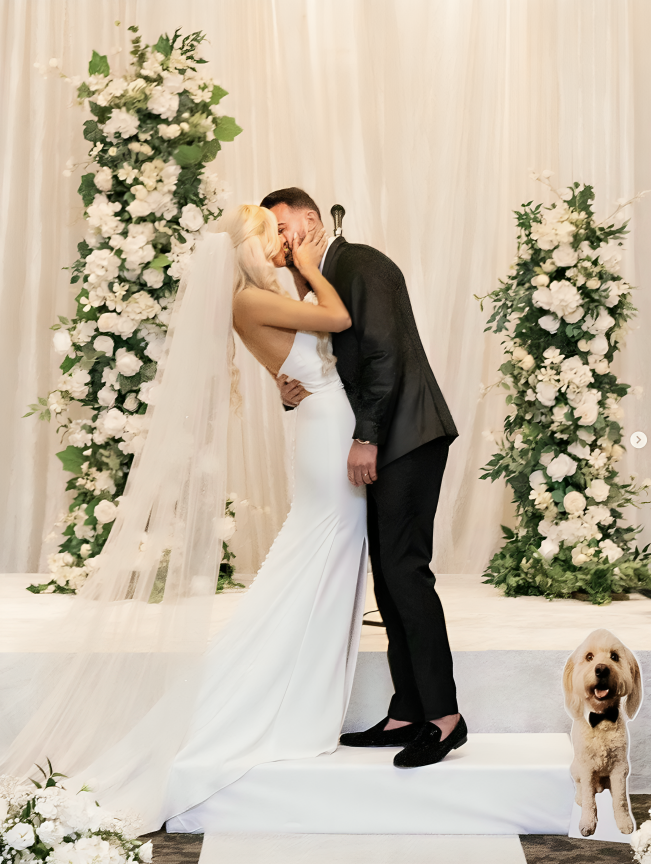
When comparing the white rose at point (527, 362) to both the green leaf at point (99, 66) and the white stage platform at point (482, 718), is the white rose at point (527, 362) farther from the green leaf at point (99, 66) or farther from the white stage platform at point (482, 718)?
the green leaf at point (99, 66)

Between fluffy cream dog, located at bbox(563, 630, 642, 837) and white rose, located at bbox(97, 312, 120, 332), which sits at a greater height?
white rose, located at bbox(97, 312, 120, 332)

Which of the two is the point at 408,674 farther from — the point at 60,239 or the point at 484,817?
the point at 60,239

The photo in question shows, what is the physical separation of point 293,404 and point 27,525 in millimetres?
2573

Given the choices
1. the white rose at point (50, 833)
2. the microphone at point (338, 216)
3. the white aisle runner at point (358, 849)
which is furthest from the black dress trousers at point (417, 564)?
the white rose at point (50, 833)

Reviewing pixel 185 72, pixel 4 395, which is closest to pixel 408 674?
pixel 185 72

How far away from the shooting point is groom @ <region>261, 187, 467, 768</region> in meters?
2.43

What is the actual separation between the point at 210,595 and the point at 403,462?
62cm

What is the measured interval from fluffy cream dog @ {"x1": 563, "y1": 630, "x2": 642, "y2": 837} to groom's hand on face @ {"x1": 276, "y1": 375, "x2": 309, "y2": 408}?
3.27 feet

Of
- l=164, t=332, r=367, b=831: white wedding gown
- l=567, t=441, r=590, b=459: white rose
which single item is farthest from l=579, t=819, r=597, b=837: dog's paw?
l=567, t=441, r=590, b=459: white rose

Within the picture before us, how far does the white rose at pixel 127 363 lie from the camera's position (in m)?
3.70

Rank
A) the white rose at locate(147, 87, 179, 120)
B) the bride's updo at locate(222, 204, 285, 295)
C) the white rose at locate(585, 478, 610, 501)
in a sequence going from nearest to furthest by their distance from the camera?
1. the bride's updo at locate(222, 204, 285, 295)
2. the white rose at locate(147, 87, 179, 120)
3. the white rose at locate(585, 478, 610, 501)

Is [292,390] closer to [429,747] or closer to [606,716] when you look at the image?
[429,747]

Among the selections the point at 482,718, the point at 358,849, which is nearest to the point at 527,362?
the point at 482,718

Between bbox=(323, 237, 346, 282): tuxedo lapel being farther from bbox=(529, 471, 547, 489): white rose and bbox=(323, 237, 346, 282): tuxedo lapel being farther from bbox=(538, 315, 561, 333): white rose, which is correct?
bbox=(529, 471, 547, 489): white rose
